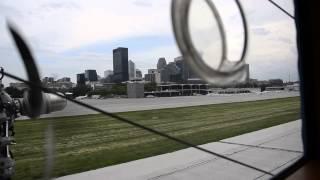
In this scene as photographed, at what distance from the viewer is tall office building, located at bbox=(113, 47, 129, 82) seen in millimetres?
3127

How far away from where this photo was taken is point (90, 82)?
2957 millimetres

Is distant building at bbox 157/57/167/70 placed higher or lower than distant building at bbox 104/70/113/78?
higher

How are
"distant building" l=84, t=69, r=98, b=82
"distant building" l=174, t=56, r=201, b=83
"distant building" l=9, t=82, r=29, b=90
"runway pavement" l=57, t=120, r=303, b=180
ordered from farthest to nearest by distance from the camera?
"runway pavement" l=57, t=120, r=303, b=180 < "distant building" l=174, t=56, r=201, b=83 < "distant building" l=84, t=69, r=98, b=82 < "distant building" l=9, t=82, r=29, b=90

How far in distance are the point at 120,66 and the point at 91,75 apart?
24 cm

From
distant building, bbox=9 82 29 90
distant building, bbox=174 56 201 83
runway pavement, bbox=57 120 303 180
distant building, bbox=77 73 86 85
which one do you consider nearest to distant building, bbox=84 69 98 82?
distant building, bbox=77 73 86 85

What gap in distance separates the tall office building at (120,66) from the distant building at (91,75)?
153mm

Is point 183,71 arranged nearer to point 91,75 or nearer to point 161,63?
point 161,63

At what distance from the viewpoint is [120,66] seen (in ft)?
10.4

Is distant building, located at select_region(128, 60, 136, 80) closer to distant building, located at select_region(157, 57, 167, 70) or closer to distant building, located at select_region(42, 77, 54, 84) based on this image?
distant building, located at select_region(157, 57, 167, 70)

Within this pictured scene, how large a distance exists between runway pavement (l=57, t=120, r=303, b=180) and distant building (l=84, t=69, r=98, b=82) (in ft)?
3.31

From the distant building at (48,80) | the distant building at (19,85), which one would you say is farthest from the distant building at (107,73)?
the distant building at (19,85)

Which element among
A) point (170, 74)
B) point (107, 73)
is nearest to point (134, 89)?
point (170, 74)

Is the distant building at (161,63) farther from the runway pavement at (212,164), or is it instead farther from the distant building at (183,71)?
the runway pavement at (212,164)

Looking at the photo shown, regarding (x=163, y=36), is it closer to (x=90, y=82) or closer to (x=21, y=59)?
(x=90, y=82)
